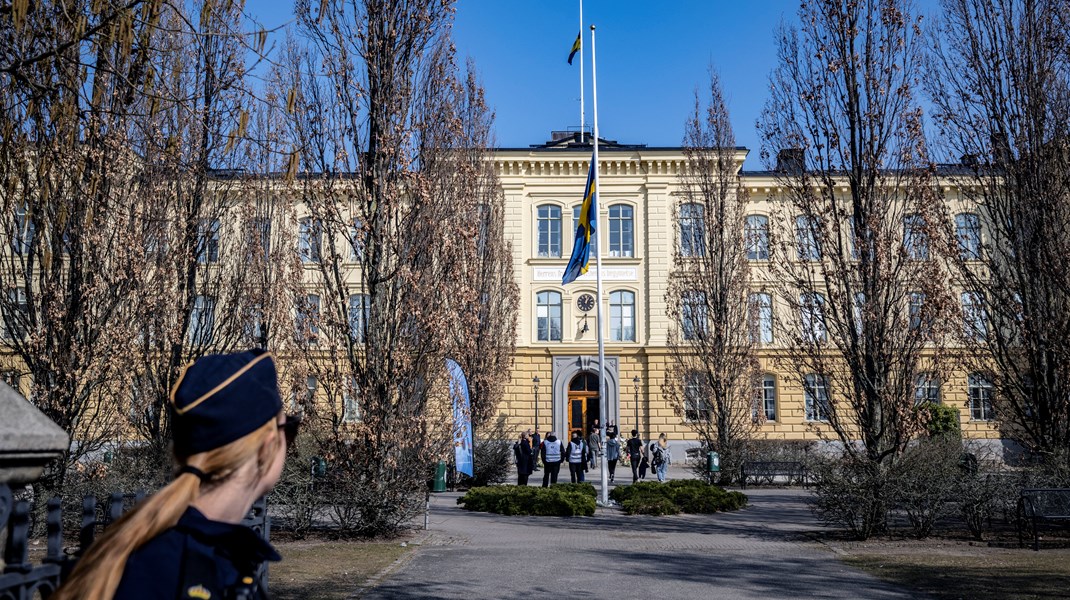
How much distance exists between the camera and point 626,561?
1300 centimetres

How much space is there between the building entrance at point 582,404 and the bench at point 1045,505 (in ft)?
97.6

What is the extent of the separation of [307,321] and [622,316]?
29.3 metres

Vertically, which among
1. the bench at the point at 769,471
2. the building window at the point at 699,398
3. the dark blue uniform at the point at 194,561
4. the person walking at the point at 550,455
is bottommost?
the bench at the point at 769,471

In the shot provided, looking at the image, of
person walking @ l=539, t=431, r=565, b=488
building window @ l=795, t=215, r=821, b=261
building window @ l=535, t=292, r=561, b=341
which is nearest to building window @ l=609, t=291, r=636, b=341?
building window @ l=535, t=292, r=561, b=341

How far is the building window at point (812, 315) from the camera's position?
1688 centimetres

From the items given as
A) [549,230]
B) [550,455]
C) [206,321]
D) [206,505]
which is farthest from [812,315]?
[549,230]

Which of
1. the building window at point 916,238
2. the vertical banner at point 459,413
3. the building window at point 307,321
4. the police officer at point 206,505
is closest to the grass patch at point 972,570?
the building window at point 916,238

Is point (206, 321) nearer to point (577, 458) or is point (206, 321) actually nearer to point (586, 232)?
point (586, 232)

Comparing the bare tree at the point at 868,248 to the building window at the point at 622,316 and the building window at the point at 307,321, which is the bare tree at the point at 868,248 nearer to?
the building window at the point at 307,321

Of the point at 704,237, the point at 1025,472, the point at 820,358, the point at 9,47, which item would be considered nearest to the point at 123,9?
the point at 9,47

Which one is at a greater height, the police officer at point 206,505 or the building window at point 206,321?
the building window at point 206,321

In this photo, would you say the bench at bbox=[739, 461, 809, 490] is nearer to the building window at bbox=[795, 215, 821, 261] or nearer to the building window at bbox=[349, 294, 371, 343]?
the building window at bbox=[795, 215, 821, 261]

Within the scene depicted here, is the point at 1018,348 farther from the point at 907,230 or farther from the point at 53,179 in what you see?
the point at 53,179

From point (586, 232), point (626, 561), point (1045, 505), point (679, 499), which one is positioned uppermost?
point (586, 232)
